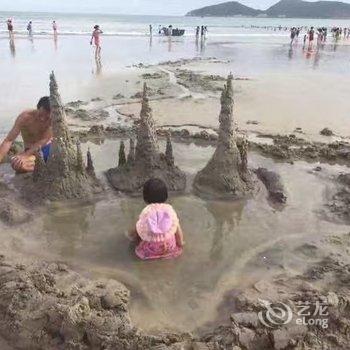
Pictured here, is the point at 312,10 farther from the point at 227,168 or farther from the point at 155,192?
the point at 155,192

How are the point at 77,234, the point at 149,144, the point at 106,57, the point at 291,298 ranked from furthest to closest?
the point at 106,57 < the point at 149,144 < the point at 77,234 < the point at 291,298

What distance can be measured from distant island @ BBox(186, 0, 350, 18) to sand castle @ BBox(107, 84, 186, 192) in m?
146

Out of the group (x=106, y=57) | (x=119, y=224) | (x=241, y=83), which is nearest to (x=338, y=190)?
(x=119, y=224)

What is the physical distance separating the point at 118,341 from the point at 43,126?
4.38m

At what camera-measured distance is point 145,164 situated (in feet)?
22.4

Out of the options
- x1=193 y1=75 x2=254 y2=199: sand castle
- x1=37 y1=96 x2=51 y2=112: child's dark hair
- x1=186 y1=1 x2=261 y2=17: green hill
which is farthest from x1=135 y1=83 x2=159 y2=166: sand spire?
x1=186 y1=1 x2=261 y2=17: green hill

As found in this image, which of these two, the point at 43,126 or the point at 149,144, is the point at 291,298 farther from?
the point at 43,126

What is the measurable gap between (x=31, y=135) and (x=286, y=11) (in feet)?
519

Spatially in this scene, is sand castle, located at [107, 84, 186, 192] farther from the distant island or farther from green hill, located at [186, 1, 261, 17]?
green hill, located at [186, 1, 261, 17]

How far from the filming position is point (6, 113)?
1114 cm

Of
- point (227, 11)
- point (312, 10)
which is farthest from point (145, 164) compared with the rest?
point (227, 11)

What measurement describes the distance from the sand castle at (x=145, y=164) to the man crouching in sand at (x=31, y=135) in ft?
4.07

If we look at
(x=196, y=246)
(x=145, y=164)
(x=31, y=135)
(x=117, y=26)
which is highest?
(x=31, y=135)

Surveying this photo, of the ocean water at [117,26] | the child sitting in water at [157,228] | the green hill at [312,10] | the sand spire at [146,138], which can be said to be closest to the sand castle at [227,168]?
the sand spire at [146,138]
